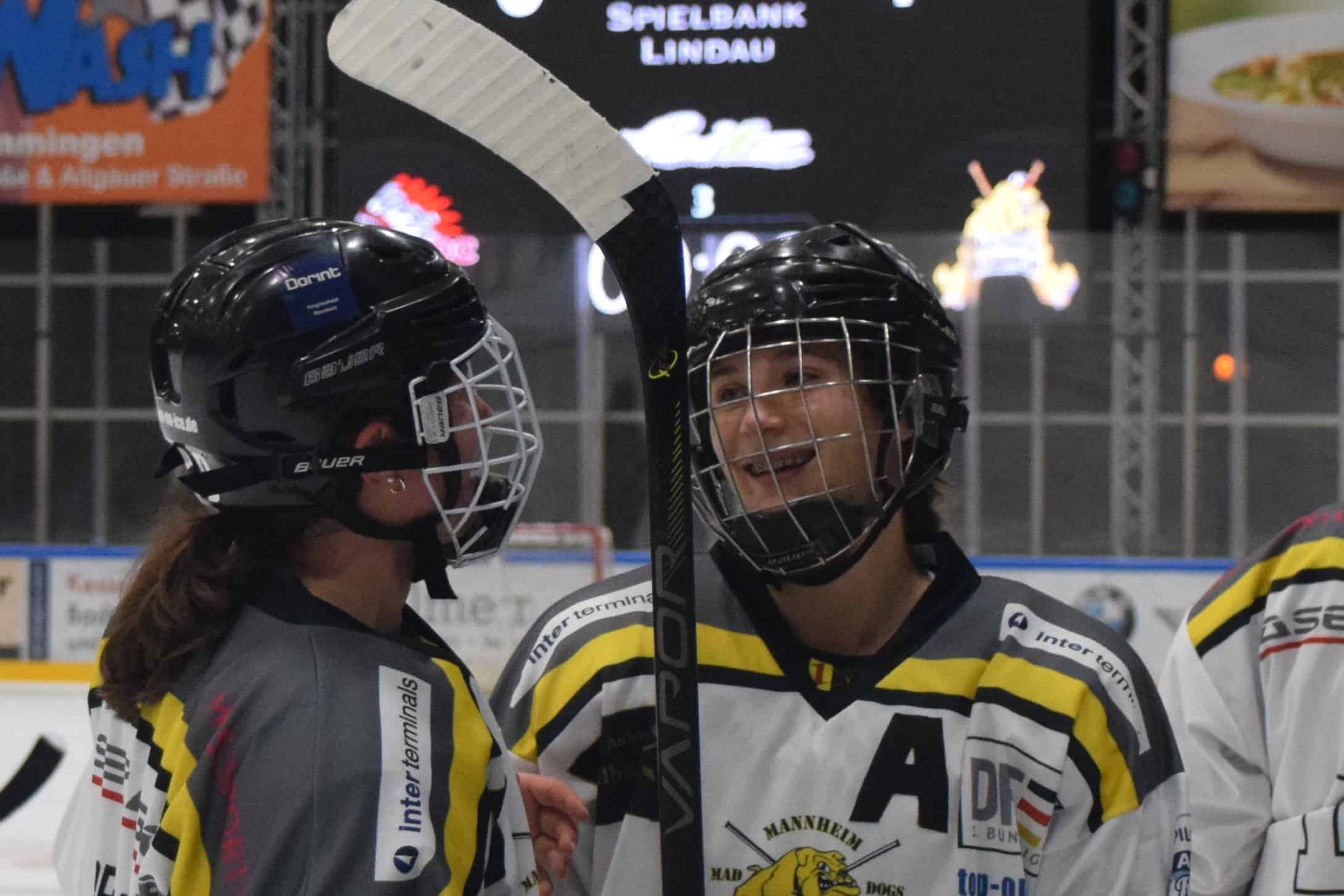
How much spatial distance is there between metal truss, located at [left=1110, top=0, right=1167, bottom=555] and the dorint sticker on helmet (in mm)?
5267

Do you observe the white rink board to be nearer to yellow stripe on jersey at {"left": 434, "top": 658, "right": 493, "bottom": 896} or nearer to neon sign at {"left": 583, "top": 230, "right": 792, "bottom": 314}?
neon sign at {"left": 583, "top": 230, "right": 792, "bottom": 314}

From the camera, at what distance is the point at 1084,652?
131 centimetres

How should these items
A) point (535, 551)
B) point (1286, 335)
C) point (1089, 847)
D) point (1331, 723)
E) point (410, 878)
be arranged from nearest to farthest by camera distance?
point (410, 878)
point (1089, 847)
point (1331, 723)
point (535, 551)
point (1286, 335)

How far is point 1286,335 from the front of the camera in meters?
7.58

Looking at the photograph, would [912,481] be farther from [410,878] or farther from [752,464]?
[410,878]

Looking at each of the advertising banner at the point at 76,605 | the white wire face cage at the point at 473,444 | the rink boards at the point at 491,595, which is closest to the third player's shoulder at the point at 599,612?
the white wire face cage at the point at 473,444

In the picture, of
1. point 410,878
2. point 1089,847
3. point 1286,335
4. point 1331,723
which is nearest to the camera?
point 410,878

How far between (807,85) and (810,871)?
12.8 feet

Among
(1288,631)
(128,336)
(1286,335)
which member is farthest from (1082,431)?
(1288,631)

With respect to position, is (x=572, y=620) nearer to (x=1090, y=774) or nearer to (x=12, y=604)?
(x=1090, y=774)

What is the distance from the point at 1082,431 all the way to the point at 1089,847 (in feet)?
22.4

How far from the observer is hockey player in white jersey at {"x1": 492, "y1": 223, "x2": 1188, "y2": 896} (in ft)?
4.17

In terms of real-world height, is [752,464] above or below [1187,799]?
above

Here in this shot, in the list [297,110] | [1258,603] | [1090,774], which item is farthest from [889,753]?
[297,110]
